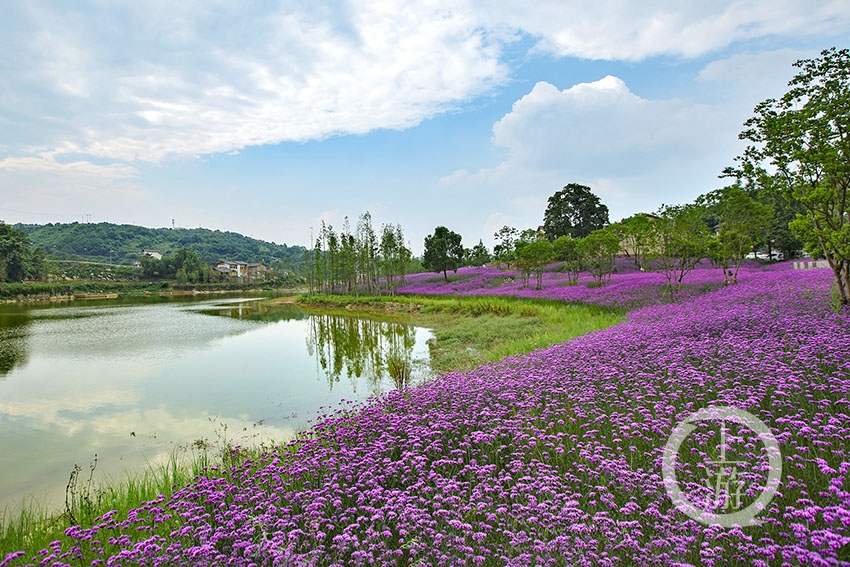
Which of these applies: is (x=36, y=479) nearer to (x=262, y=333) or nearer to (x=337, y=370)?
(x=337, y=370)

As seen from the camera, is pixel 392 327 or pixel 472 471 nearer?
pixel 472 471

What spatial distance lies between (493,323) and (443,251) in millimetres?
29428

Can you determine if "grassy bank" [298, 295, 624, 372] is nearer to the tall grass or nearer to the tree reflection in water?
the tree reflection in water

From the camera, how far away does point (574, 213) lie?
56.7 meters

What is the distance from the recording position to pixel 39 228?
535 ft

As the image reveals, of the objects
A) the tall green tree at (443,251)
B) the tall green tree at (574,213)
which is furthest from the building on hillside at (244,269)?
the tall green tree at (574,213)

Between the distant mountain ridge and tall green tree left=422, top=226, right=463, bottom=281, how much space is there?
80.8 m

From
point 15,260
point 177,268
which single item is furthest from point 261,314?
point 177,268

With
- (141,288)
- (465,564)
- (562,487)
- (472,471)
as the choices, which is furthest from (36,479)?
(141,288)

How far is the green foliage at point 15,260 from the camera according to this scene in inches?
2461

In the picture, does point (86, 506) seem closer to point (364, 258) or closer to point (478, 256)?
point (364, 258)

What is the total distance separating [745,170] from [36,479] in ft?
55.1

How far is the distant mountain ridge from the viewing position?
13688 centimetres

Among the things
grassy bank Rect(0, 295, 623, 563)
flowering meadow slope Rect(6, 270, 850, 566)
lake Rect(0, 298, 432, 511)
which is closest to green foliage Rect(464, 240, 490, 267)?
grassy bank Rect(0, 295, 623, 563)
